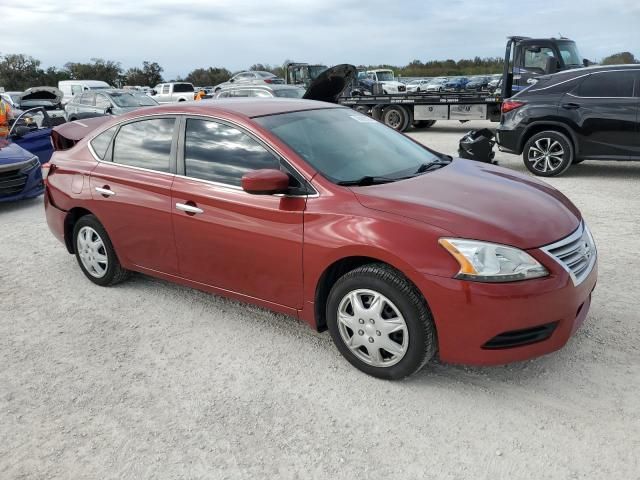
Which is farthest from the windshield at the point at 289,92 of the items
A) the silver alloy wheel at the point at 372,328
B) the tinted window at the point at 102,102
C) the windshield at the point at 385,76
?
the windshield at the point at 385,76

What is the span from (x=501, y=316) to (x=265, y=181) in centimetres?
147

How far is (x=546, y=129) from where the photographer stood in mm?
8805

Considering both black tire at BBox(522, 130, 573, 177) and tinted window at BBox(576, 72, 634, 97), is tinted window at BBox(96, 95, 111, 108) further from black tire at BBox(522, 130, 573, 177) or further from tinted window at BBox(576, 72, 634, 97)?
tinted window at BBox(576, 72, 634, 97)

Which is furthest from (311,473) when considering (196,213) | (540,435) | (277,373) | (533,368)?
(196,213)

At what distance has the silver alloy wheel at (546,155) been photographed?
867 cm

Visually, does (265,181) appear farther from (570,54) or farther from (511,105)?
(570,54)

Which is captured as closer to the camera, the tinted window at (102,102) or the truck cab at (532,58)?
the truck cab at (532,58)

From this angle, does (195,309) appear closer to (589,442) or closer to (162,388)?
(162,388)

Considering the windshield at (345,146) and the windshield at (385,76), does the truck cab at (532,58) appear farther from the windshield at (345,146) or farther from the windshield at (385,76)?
the windshield at (385,76)

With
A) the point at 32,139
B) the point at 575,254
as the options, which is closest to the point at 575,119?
the point at 575,254

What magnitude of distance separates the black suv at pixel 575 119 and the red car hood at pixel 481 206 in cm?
546

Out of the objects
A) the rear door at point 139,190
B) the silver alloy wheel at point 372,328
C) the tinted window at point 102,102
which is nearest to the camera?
the silver alloy wheel at point 372,328

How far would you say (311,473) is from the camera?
2.46 metres

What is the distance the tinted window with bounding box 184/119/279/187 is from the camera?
3.52 metres
